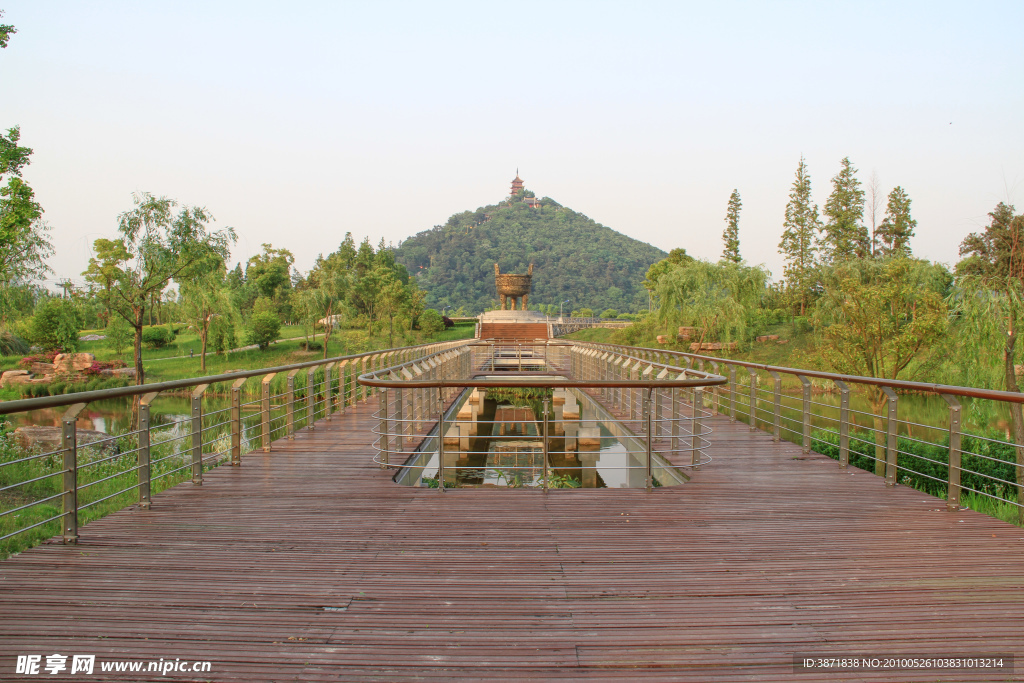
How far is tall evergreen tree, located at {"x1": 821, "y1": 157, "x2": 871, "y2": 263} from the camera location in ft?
135

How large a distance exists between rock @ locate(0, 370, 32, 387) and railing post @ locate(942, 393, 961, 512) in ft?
95.6

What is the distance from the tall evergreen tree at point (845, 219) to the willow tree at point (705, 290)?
44.6 feet

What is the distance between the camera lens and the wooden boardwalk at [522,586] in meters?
2.33

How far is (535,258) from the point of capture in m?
122

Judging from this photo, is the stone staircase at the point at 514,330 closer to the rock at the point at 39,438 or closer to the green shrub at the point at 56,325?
the green shrub at the point at 56,325

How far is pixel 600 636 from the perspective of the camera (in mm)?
2479

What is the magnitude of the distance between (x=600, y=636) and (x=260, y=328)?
38.8 meters

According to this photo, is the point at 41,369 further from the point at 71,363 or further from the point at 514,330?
the point at 514,330

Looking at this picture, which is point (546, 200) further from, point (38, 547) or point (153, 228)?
point (38, 547)

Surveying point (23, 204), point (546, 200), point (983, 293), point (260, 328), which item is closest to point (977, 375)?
point (983, 293)

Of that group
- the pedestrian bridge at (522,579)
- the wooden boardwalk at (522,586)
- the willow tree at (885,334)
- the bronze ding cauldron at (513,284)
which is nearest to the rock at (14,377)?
the pedestrian bridge at (522,579)

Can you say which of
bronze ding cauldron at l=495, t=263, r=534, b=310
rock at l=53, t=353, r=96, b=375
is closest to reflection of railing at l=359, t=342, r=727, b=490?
rock at l=53, t=353, r=96, b=375

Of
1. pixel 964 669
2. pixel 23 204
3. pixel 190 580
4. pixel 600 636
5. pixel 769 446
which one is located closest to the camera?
pixel 964 669

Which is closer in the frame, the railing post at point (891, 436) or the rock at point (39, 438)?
the railing post at point (891, 436)
